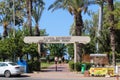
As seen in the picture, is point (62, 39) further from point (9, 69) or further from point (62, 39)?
point (9, 69)

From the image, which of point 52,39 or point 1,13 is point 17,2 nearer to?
point 1,13

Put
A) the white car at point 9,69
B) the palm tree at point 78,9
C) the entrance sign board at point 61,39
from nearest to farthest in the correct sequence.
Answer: the white car at point 9,69 < the entrance sign board at point 61,39 < the palm tree at point 78,9

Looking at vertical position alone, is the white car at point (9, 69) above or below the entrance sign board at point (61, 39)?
below

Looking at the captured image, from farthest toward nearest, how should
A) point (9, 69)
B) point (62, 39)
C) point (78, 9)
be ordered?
point (78, 9)
point (62, 39)
point (9, 69)

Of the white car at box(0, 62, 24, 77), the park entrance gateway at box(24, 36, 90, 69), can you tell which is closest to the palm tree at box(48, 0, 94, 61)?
the park entrance gateway at box(24, 36, 90, 69)

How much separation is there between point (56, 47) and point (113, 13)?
68142 mm

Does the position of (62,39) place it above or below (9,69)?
above

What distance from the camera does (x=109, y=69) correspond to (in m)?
40.7

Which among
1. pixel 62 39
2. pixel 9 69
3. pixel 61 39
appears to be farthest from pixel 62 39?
pixel 9 69

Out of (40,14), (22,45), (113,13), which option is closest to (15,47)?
(22,45)

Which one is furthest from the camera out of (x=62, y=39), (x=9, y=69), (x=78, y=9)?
(x=78, y=9)

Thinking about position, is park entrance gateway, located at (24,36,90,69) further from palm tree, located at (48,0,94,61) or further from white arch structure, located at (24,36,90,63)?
palm tree, located at (48,0,94,61)

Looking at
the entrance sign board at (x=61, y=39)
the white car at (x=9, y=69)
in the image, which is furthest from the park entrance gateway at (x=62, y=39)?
the white car at (x=9, y=69)

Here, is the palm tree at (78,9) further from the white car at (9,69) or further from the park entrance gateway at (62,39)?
the white car at (9,69)
